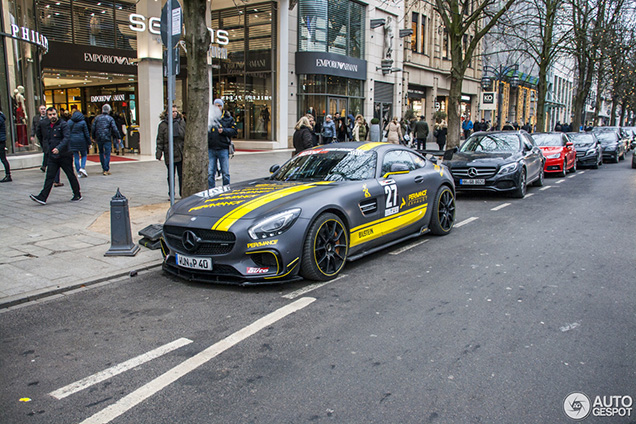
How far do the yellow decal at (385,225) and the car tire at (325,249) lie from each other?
203 mm

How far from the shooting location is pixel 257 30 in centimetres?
2578

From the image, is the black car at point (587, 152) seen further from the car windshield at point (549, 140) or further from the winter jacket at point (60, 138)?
the winter jacket at point (60, 138)

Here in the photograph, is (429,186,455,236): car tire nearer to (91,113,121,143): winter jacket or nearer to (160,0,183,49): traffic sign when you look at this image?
(160,0,183,49): traffic sign

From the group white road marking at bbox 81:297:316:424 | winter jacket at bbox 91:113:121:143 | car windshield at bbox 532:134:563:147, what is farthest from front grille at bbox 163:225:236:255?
car windshield at bbox 532:134:563:147

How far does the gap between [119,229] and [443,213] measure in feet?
15.1

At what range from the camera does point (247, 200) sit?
571 centimetres

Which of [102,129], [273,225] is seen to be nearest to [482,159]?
[273,225]

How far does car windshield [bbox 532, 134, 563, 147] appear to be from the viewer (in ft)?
57.6

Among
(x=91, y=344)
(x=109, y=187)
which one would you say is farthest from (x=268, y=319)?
(x=109, y=187)

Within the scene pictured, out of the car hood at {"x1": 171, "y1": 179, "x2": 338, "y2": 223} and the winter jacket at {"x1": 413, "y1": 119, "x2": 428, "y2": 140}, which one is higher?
the winter jacket at {"x1": 413, "y1": 119, "x2": 428, "y2": 140}

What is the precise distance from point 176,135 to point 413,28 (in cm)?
2905

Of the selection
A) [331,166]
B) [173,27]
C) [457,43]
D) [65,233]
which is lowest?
[65,233]

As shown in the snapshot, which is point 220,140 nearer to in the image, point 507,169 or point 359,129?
point 507,169

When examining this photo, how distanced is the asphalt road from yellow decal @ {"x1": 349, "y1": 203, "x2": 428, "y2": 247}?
356 millimetres
